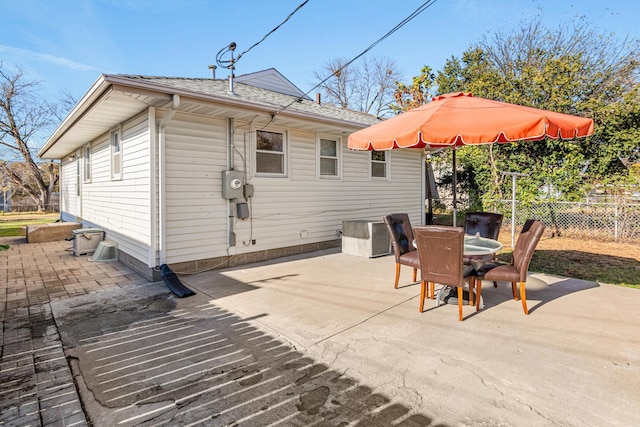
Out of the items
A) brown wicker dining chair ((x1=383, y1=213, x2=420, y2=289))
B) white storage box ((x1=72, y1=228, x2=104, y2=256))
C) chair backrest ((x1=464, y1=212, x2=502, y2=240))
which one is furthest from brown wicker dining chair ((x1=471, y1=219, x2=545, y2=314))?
white storage box ((x1=72, y1=228, x2=104, y2=256))

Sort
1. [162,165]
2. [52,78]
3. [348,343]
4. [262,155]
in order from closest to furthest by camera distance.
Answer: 1. [348,343]
2. [162,165]
3. [262,155]
4. [52,78]

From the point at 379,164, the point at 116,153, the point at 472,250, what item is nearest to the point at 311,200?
the point at 379,164

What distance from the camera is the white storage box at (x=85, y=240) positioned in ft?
23.8

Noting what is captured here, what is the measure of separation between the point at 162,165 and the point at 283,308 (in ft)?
9.84

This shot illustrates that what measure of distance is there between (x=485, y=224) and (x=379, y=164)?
3.94 meters

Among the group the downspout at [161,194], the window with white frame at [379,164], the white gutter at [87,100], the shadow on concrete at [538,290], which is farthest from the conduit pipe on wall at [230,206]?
the shadow on concrete at [538,290]

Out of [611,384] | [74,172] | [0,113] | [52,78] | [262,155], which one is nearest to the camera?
[611,384]

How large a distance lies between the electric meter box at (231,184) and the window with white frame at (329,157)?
2120 millimetres

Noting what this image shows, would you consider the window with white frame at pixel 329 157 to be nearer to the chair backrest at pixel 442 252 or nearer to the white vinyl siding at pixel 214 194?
the white vinyl siding at pixel 214 194

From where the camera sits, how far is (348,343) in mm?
2885

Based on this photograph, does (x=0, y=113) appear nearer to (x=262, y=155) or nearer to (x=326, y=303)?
(x=262, y=155)

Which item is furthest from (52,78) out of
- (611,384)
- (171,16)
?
(611,384)

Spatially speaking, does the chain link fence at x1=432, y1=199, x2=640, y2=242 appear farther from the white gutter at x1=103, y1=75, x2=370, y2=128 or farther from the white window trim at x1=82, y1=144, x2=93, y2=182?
the white window trim at x1=82, y1=144, x2=93, y2=182

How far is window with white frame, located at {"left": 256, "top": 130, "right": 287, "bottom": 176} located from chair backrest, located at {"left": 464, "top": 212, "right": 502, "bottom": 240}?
3.60m
